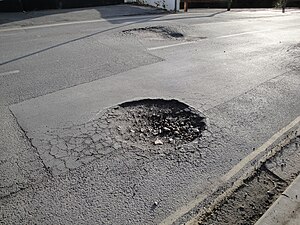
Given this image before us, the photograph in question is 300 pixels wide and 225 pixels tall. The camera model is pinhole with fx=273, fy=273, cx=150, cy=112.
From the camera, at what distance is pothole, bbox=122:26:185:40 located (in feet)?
32.7

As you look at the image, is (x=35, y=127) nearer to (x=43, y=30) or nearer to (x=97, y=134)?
(x=97, y=134)

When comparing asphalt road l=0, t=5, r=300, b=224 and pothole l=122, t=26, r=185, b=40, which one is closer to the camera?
asphalt road l=0, t=5, r=300, b=224

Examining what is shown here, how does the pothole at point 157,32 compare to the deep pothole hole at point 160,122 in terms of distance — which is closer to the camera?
the deep pothole hole at point 160,122

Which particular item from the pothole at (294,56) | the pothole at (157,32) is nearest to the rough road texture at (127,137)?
the pothole at (294,56)

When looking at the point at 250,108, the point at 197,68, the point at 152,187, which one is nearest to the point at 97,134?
the point at 152,187

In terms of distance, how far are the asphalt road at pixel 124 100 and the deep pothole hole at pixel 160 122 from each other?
0.73 ft

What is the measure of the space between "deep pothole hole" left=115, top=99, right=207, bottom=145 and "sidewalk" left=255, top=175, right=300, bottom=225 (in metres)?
1.40

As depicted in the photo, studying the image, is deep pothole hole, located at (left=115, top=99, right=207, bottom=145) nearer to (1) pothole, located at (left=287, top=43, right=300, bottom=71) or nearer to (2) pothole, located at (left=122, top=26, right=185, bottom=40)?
(1) pothole, located at (left=287, top=43, right=300, bottom=71)

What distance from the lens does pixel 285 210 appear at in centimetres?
282

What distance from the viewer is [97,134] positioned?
3.97 metres

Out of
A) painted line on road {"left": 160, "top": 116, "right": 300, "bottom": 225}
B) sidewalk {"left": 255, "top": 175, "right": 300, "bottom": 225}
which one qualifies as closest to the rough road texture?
painted line on road {"left": 160, "top": 116, "right": 300, "bottom": 225}

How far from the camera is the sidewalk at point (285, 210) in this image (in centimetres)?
268

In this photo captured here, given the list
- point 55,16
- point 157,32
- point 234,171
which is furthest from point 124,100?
point 55,16

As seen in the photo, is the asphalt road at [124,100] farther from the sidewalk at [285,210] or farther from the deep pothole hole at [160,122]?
the sidewalk at [285,210]
